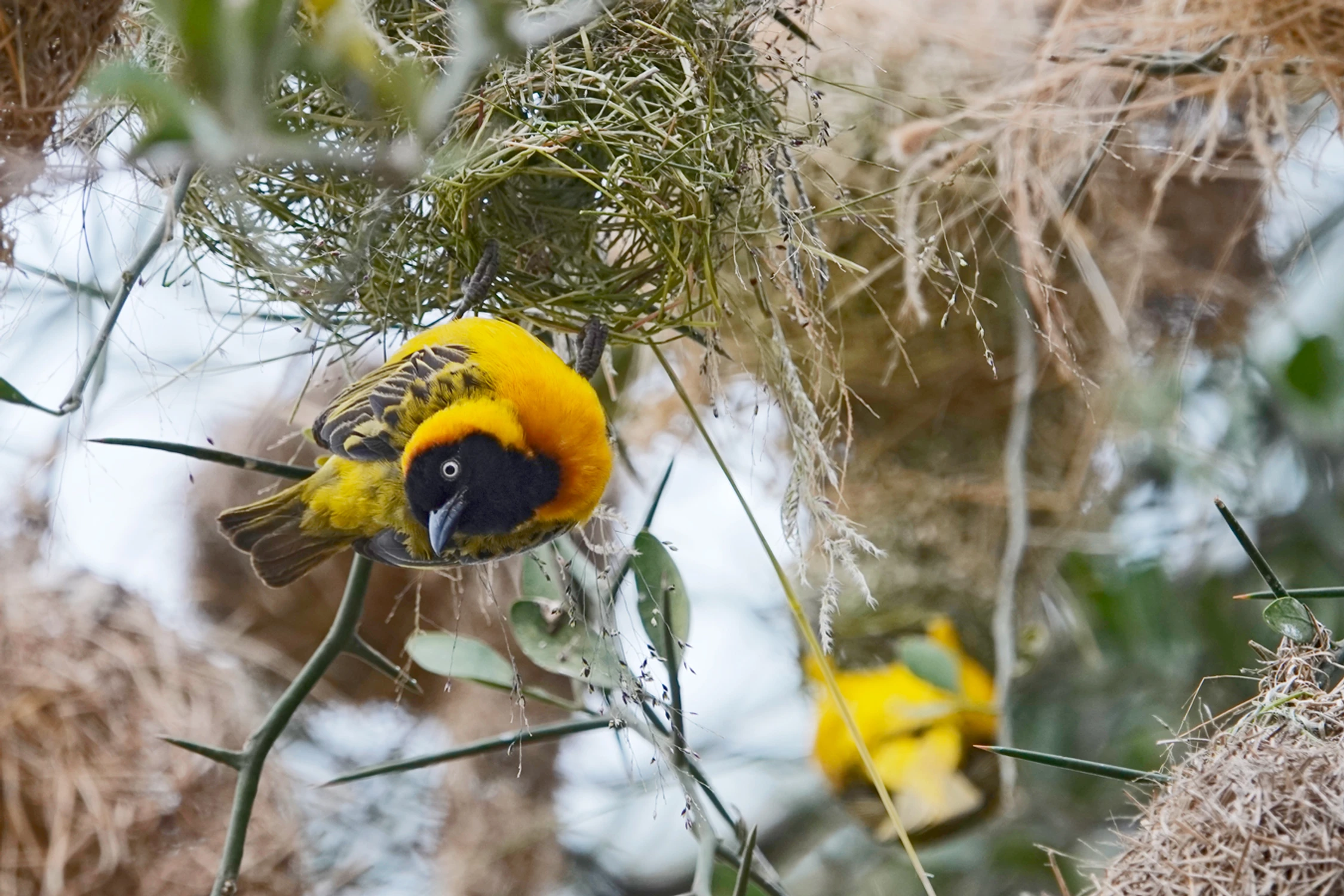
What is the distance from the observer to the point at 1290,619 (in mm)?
645

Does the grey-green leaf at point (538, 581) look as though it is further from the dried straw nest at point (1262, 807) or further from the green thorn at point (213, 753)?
the dried straw nest at point (1262, 807)

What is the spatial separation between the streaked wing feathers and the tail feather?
0.47 feet

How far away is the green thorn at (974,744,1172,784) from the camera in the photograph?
1.92 feet

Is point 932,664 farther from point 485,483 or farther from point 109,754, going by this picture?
point 109,754

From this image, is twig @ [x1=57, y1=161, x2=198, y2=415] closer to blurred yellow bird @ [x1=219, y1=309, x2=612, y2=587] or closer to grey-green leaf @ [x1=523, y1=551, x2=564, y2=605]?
blurred yellow bird @ [x1=219, y1=309, x2=612, y2=587]

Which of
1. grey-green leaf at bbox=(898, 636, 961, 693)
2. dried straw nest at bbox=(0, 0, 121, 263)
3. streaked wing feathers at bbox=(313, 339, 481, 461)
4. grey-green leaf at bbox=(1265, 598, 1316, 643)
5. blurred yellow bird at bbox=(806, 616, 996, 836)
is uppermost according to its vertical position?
dried straw nest at bbox=(0, 0, 121, 263)

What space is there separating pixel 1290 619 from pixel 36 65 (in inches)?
38.2

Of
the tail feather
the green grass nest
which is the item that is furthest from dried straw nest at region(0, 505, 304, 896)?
the green grass nest

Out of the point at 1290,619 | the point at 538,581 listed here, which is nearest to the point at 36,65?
the point at 538,581

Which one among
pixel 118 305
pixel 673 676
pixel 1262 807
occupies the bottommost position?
pixel 1262 807

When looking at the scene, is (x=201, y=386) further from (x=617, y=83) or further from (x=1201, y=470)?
(x=1201, y=470)

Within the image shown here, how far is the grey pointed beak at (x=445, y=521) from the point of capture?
94 centimetres

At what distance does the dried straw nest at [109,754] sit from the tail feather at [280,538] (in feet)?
1.06

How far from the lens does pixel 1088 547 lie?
1463 mm
